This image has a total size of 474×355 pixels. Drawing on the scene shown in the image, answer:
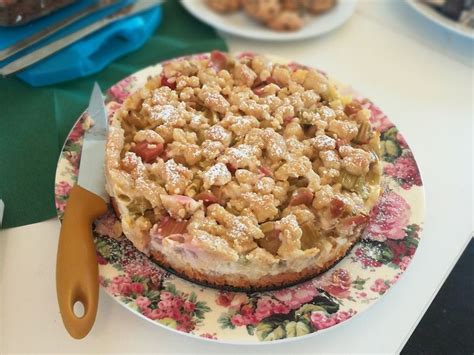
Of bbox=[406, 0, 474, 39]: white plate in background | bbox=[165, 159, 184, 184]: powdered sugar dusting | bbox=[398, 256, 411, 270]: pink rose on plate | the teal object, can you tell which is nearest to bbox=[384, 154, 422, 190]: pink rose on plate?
bbox=[398, 256, 411, 270]: pink rose on plate

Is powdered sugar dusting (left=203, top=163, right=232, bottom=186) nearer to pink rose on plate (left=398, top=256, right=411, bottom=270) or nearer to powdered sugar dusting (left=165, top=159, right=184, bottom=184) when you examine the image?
powdered sugar dusting (left=165, top=159, right=184, bottom=184)

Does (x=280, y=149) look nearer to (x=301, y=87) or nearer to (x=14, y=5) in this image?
(x=301, y=87)

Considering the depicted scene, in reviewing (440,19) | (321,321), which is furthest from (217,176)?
(440,19)

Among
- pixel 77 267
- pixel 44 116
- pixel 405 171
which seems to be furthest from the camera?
pixel 44 116

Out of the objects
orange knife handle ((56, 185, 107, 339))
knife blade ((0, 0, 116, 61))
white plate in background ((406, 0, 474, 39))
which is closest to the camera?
orange knife handle ((56, 185, 107, 339))

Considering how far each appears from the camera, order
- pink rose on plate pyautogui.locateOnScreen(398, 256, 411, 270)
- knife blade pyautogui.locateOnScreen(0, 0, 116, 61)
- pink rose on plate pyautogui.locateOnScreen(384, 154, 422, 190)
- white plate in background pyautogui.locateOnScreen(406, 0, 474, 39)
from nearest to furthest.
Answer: pink rose on plate pyautogui.locateOnScreen(398, 256, 411, 270) < pink rose on plate pyautogui.locateOnScreen(384, 154, 422, 190) < knife blade pyautogui.locateOnScreen(0, 0, 116, 61) < white plate in background pyautogui.locateOnScreen(406, 0, 474, 39)

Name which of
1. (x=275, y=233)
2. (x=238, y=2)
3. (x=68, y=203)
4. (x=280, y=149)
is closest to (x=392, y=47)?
(x=238, y=2)

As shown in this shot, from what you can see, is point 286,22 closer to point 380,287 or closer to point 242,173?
point 242,173

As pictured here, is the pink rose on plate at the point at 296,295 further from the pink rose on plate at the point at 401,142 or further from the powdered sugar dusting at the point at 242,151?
the pink rose on plate at the point at 401,142
